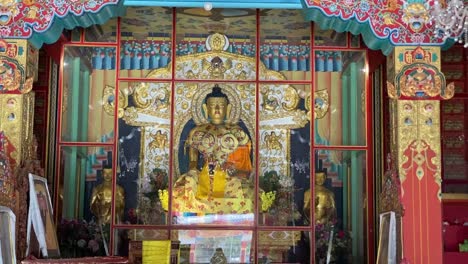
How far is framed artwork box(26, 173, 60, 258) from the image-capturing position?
6.99 metres

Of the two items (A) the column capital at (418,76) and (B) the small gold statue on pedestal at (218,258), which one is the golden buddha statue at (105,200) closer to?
(B) the small gold statue on pedestal at (218,258)

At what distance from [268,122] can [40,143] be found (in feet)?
8.56

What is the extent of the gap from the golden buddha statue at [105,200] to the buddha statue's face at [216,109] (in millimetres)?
1324

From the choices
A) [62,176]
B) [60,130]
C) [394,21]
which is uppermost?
[394,21]

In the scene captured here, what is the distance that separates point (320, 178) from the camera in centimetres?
827

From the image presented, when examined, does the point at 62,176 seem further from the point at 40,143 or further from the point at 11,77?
the point at 11,77

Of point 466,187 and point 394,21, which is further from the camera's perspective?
point 466,187

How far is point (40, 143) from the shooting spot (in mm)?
8328

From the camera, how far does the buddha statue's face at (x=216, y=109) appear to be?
28.0 ft

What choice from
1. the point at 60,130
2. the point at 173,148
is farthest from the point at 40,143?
the point at 173,148

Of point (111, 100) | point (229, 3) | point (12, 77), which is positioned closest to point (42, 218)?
point (12, 77)

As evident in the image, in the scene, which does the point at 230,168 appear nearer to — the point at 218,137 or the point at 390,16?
the point at 218,137

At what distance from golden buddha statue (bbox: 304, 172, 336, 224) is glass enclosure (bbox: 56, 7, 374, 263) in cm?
1

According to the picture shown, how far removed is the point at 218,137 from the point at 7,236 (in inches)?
112
